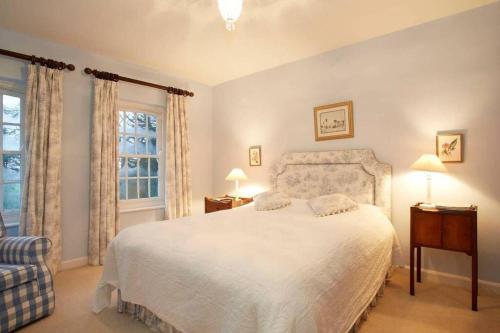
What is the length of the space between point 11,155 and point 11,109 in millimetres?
507

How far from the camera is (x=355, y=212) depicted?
8.98 feet

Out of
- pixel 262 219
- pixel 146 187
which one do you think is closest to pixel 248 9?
pixel 262 219

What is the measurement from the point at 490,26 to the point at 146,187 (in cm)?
437

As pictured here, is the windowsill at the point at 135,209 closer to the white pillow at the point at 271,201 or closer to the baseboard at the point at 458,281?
the white pillow at the point at 271,201

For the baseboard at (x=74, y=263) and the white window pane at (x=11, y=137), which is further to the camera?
the baseboard at (x=74, y=263)

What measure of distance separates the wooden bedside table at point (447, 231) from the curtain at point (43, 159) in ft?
12.1

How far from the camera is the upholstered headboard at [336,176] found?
302 centimetres

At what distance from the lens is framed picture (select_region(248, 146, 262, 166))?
4234 millimetres

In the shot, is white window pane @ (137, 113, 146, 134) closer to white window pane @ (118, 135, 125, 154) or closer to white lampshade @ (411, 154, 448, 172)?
white window pane @ (118, 135, 125, 154)

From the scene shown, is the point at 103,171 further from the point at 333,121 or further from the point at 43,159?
the point at 333,121

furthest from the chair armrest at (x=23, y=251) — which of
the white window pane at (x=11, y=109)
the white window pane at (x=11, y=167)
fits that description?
the white window pane at (x=11, y=109)

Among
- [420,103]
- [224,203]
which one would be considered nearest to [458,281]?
[420,103]

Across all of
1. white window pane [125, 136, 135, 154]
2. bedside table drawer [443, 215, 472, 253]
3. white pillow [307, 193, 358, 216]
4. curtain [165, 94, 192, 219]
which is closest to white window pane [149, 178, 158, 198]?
curtain [165, 94, 192, 219]

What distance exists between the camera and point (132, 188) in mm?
3971
